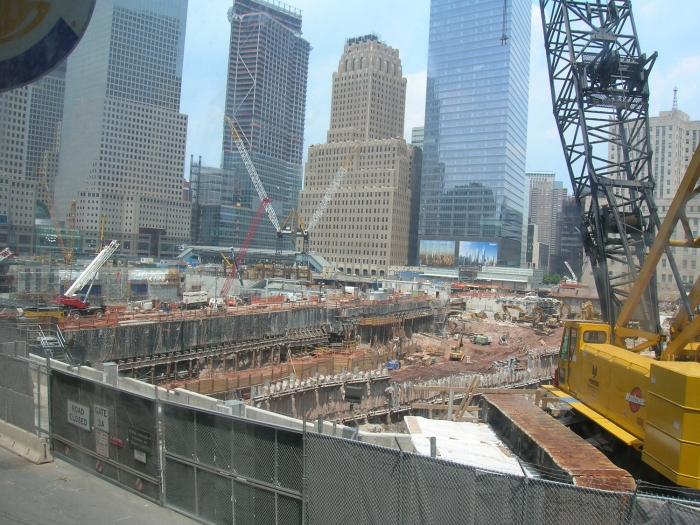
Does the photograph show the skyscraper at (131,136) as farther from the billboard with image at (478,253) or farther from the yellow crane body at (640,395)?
the yellow crane body at (640,395)

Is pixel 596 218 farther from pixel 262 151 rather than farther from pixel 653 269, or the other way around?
pixel 262 151

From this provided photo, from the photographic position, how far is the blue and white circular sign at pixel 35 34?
12.1ft

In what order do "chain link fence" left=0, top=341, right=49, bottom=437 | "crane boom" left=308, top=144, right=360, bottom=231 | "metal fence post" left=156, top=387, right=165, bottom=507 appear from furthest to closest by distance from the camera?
"crane boom" left=308, top=144, right=360, bottom=231
"chain link fence" left=0, top=341, right=49, bottom=437
"metal fence post" left=156, top=387, right=165, bottom=507

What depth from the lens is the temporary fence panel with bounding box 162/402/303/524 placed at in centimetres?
743

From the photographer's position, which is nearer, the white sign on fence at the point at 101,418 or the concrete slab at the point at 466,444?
the white sign on fence at the point at 101,418

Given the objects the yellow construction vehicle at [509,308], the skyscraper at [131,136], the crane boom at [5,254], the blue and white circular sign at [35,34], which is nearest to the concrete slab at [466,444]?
the blue and white circular sign at [35,34]

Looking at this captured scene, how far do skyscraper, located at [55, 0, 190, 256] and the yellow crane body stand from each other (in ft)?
328

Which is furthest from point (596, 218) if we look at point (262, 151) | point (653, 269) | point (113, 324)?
point (262, 151)

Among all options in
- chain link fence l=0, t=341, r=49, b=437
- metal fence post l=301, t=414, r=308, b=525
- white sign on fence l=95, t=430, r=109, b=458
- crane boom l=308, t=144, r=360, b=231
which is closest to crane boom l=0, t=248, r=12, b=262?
chain link fence l=0, t=341, r=49, b=437

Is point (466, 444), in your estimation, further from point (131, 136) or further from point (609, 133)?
point (131, 136)

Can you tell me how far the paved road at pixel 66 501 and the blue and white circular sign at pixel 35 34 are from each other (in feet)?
21.0

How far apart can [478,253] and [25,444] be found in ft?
404

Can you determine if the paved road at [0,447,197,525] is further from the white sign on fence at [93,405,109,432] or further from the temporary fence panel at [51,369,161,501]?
the white sign on fence at [93,405,109,432]

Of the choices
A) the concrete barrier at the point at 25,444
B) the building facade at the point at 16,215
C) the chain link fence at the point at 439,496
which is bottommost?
the concrete barrier at the point at 25,444
